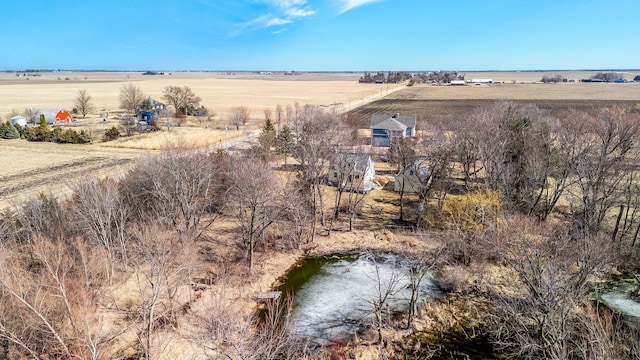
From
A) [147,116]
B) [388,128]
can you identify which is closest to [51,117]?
[147,116]

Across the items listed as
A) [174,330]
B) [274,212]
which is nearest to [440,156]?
[274,212]

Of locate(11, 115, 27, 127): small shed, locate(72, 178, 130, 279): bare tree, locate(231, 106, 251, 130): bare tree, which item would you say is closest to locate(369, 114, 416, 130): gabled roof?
locate(231, 106, 251, 130): bare tree

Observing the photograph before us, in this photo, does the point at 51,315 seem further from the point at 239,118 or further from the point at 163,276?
the point at 239,118

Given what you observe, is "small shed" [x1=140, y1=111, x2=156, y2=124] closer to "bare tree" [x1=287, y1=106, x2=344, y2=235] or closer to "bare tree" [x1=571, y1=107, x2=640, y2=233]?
"bare tree" [x1=287, y1=106, x2=344, y2=235]

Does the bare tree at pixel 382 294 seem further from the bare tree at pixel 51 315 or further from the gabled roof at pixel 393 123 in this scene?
the gabled roof at pixel 393 123

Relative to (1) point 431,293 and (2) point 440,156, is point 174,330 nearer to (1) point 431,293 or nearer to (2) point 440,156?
(1) point 431,293

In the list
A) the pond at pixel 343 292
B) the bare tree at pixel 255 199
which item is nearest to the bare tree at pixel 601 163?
the pond at pixel 343 292
